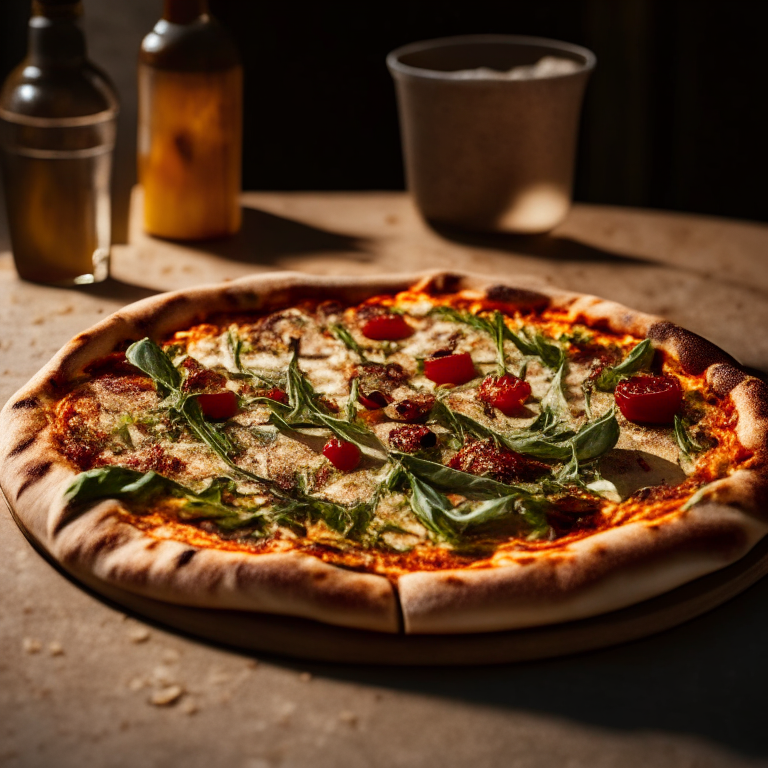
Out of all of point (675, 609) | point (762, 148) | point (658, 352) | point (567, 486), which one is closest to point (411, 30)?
point (762, 148)

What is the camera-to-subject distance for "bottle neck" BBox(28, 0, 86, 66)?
3.23 m

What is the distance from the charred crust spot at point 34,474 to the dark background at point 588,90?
338cm

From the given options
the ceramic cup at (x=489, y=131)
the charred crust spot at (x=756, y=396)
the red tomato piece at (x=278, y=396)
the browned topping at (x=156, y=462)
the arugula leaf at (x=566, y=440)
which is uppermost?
the ceramic cup at (x=489, y=131)

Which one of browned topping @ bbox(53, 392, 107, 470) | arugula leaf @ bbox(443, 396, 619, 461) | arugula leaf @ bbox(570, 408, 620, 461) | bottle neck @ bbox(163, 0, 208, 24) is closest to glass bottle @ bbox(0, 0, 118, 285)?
bottle neck @ bbox(163, 0, 208, 24)

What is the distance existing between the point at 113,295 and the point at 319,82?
2708mm

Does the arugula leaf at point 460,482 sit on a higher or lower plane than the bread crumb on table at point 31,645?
higher

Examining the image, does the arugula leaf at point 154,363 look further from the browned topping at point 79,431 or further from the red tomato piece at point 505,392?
the red tomato piece at point 505,392

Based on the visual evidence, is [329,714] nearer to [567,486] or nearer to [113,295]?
[567,486]

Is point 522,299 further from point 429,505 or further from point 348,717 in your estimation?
point 348,717

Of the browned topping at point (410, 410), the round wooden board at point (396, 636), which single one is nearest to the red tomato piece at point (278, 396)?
the browned topping at point (410, 410)

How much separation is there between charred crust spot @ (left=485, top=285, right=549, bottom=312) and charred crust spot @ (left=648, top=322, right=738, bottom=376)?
377 mm

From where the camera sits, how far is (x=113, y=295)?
137 inches

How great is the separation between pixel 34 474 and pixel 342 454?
0.65 meters

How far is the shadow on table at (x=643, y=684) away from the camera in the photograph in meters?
1.79
